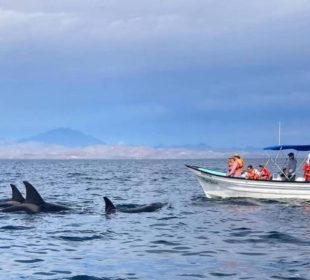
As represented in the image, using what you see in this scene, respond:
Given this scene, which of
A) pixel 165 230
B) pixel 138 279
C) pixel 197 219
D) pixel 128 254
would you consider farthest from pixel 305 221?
pixel 138 279

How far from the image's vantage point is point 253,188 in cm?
3712

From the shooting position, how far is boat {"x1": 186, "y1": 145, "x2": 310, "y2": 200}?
119ft

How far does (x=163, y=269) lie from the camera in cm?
1694

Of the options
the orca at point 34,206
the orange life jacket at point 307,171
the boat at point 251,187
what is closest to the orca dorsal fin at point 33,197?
the orca at point 34,206

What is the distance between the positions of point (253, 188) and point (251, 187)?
0.13 metres

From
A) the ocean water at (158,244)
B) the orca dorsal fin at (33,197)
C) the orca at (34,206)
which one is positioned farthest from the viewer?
the orca at (34,206)

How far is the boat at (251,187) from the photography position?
36.3 m

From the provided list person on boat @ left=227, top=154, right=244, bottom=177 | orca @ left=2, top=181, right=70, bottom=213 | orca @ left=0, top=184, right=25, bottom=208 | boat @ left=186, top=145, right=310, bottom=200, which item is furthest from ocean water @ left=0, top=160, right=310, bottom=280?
person on boat @ left=227, top=154, right=244, bottom=177

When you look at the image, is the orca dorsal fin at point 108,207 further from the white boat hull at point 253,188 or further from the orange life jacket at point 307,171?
the orange life jacket at point 307,171

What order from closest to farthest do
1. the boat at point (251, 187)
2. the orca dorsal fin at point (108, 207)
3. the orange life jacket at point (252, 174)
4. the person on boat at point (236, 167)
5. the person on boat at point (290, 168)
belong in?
the orca dorsal fin at point (108, 207), the boat at point (251, 187), the person on boat at point (290, 168), the orange life jacket at point (252, 174), the person on boat at point (236, 167)

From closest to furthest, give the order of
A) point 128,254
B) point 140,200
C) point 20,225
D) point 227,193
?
1. point 128,254
2. point 20,225
3. point 227,193
4. point 140,200

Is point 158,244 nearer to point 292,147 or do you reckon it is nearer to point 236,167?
point 236,167

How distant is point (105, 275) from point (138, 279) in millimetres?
909

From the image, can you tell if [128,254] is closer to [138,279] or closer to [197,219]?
[138,279]
